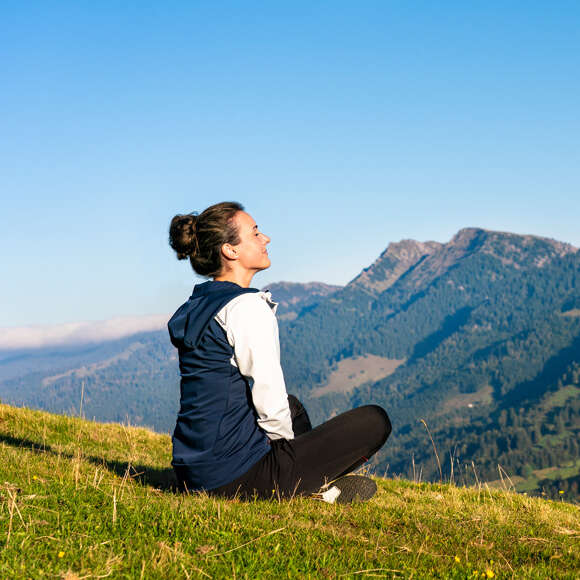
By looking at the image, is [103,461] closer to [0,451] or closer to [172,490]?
[0,451]

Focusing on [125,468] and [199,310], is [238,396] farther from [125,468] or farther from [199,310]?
[125,468]

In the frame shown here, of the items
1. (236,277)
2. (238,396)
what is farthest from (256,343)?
(236,277)

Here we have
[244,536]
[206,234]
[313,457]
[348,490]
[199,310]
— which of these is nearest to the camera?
[244,536]

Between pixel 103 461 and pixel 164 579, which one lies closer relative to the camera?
pixel 164 579

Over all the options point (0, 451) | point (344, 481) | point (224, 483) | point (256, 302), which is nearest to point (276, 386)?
point (256, 302)

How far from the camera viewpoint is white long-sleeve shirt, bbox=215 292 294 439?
5359mm

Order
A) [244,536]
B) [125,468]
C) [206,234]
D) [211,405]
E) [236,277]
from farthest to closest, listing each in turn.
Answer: [125,468]
[236,277]
[206,234]
[211,405]
[244,536]

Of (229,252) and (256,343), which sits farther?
(229,252)

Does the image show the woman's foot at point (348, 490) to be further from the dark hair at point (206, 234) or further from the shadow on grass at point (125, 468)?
the dark hair at point (206, 234)

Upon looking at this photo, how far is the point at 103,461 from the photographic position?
8844mm

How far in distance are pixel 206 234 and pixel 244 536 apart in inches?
120

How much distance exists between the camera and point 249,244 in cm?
611

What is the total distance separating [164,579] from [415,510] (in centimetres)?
379

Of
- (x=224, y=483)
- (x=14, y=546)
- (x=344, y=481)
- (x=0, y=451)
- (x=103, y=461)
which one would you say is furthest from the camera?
(x=103, y=461)
